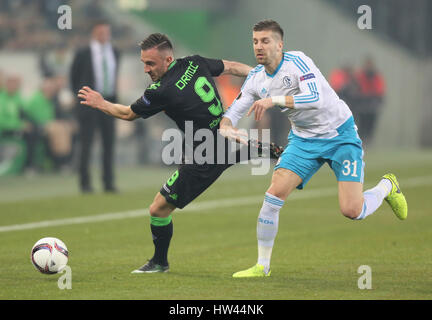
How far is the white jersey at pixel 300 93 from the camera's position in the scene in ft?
26.7

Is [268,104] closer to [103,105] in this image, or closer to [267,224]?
[267,224]

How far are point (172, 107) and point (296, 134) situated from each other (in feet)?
3.95

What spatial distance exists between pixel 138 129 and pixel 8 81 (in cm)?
380

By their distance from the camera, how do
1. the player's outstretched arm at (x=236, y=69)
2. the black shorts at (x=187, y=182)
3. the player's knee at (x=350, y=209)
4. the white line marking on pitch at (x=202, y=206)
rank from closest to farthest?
the player's knee at (x=350, y=209) < the black shorts at (x=187, y=182) < the player's outstretched arm at (x=236, y=69) < the white line marking on pitch at (x=202, y=206)

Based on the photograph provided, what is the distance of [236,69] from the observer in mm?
9039

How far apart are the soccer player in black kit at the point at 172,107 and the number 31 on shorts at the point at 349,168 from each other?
1.20 m

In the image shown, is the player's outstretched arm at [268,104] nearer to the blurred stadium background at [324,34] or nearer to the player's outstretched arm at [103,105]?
the player's outstretched arm at [103,105]

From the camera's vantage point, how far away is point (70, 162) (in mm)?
20172

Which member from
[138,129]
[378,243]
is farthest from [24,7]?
[378,243]

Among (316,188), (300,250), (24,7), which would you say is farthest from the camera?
(24,7)

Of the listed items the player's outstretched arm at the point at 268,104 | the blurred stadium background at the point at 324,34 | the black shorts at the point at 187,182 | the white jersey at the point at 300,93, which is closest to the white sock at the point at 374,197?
the white jersey at the point at 300,93

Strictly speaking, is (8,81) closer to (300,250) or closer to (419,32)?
(300,250)

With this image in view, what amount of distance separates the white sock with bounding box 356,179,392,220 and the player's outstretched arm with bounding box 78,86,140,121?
7.54ft

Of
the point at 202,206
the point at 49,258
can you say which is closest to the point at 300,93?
the point at 49,258
